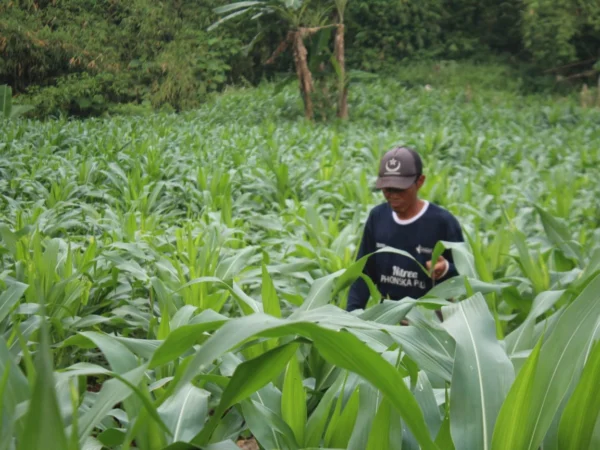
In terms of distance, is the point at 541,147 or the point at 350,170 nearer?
the point at 350,170

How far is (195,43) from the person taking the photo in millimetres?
16609

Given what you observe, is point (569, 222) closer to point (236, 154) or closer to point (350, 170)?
point (350, 170)

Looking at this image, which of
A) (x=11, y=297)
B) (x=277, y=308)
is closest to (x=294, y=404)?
(x=277, y=308)

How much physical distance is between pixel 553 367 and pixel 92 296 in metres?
2.02

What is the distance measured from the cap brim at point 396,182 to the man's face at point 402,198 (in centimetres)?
2

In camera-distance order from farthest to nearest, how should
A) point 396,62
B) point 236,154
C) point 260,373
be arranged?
1. point 396,62
2. point 236,154
3. point 260,373

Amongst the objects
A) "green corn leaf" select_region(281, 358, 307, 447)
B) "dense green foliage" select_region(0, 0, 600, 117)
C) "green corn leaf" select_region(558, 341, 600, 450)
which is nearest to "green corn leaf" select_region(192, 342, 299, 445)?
"green corn leaf" select_region(281, 358, 307, 447)

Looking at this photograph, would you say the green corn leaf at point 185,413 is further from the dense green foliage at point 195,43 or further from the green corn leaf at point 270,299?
the dense green foliage at point 195,43

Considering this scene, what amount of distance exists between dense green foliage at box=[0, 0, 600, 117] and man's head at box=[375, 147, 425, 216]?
9220mm

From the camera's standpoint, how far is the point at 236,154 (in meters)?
6.73

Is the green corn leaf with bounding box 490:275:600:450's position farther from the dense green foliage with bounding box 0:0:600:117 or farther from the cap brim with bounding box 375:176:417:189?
the dense green foliage with bounding box 0:0:600:117

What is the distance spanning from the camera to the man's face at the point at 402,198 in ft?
8.20

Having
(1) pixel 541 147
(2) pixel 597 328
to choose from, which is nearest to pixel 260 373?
(2) pixel 597 328

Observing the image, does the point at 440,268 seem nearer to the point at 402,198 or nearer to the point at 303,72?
the point at 402,198
